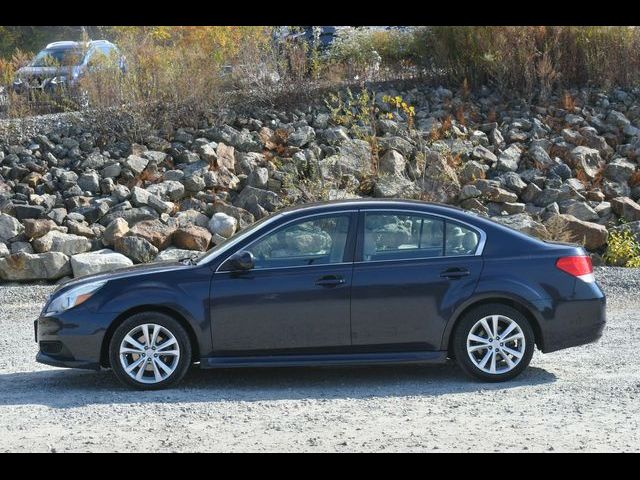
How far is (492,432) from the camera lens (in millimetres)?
6895

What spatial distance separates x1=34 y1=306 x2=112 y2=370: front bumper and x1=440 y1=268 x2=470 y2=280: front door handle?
2.76 metres

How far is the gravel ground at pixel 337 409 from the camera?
6.70m

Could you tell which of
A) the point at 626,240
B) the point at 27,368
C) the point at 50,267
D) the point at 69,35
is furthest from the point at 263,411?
the point at 69,35

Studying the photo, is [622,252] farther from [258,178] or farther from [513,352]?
[513,352]

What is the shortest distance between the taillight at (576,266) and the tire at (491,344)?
0.56 meters

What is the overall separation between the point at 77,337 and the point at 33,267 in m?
6.07

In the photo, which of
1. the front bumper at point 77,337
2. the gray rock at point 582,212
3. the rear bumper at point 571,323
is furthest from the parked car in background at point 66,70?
the rear bumper at point 571,323

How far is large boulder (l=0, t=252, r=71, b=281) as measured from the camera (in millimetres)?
14125

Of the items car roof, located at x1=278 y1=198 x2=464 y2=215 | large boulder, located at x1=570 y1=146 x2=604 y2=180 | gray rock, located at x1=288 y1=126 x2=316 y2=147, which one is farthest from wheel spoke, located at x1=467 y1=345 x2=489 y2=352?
large boulder, located at x1=570 y1=146 x2=604 y2=180

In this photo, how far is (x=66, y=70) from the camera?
66.3ft

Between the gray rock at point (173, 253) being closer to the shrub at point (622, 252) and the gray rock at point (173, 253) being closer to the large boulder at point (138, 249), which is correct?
the large boulder at point (138, 249)

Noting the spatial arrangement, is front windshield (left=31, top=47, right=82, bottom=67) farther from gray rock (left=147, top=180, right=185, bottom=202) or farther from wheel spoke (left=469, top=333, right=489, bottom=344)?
wheel spoke (left=469, top=333, right=489, bottom=344)

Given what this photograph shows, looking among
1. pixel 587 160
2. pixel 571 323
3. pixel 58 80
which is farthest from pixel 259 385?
pixel 58 80

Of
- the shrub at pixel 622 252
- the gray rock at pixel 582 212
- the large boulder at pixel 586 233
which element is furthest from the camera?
the gray rock at pixel 582 212
